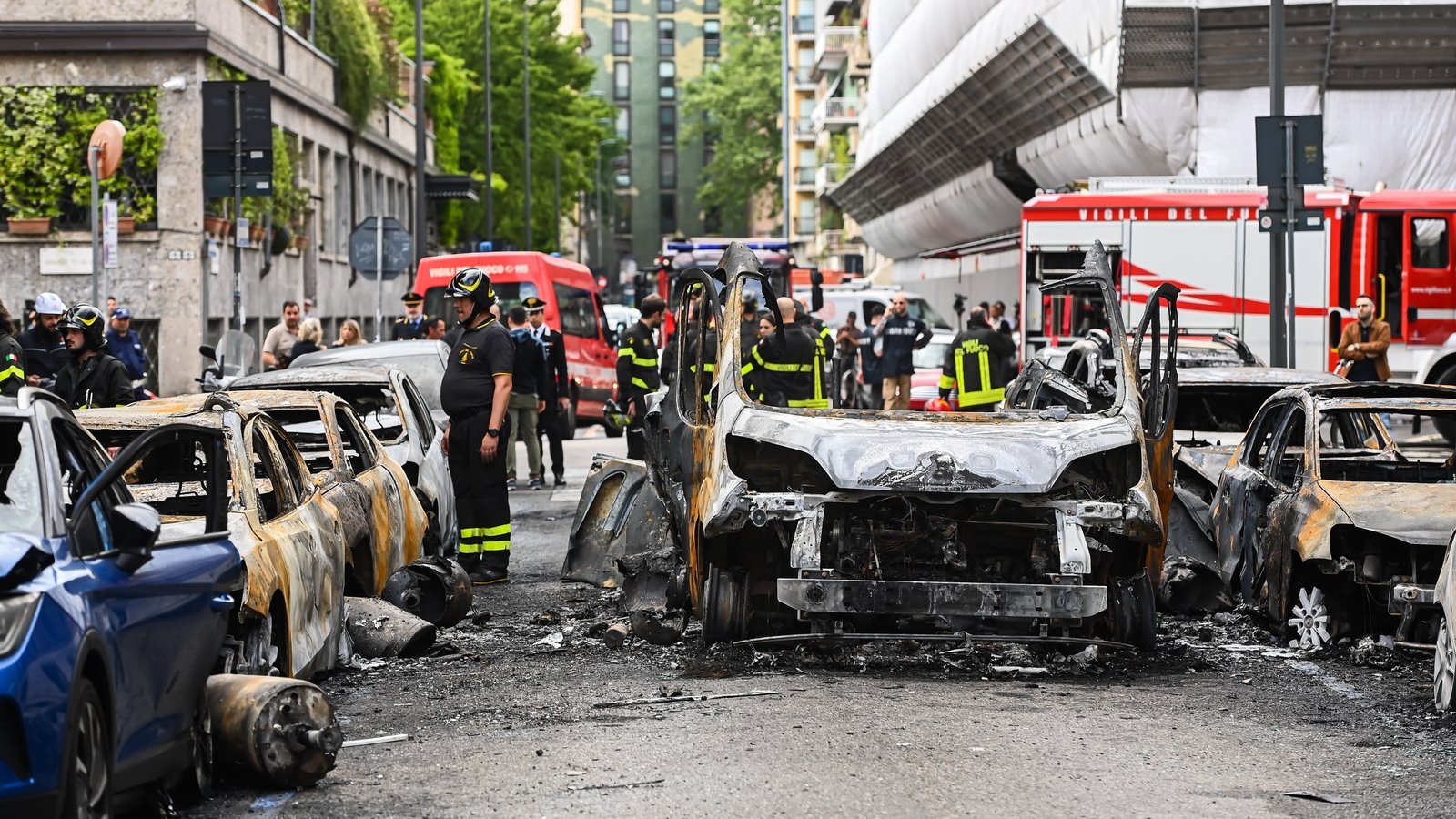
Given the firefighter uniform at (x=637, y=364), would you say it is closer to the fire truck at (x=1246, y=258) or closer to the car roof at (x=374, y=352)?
the car roof at (x=374, y=352)

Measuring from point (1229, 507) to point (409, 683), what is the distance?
16.0 ft

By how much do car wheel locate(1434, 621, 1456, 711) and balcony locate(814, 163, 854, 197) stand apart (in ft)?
264

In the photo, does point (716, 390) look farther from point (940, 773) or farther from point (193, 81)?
point (193, 81)

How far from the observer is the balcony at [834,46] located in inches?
3637

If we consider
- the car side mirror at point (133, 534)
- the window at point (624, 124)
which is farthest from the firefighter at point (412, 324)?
the window at point (624, 124)

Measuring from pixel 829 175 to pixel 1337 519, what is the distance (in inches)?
3371

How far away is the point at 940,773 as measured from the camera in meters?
6.76

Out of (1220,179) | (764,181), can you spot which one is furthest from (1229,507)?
(764,181)

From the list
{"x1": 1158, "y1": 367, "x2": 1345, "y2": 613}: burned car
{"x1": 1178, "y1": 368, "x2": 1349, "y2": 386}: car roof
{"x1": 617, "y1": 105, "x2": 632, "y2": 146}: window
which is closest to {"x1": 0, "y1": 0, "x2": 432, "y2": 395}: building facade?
{"x1": 1158, "y1": 367, "x2": 1345, "y2": 613}: burned car

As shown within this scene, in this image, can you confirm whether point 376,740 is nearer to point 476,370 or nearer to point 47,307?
point 476,370

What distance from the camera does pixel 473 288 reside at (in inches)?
496

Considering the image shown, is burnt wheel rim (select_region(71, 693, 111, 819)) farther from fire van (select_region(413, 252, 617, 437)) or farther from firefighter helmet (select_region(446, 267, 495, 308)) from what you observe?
fire van (select_region(413, 252, 617, 437))

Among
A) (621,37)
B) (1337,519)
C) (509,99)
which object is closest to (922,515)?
(1337,519)

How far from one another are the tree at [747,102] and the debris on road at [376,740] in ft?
307
